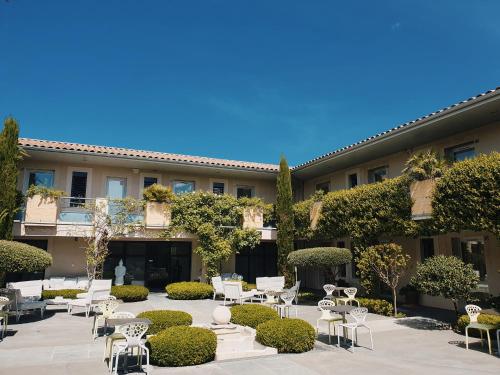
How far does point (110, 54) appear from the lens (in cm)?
1474

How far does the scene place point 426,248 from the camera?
16188 mm

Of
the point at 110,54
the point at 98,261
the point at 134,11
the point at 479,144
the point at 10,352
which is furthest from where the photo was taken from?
the point at 98,261

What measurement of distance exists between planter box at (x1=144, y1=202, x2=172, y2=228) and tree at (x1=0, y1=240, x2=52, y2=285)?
20.5 ft

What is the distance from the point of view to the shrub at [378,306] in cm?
1358

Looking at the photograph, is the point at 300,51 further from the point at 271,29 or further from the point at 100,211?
the point at 100,211

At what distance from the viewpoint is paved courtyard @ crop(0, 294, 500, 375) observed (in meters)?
7.31

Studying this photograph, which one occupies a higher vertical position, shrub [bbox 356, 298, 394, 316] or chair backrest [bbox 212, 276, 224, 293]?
chair backrest [bbox 212, 276, 224, 293]

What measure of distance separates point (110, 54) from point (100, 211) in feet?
23.2

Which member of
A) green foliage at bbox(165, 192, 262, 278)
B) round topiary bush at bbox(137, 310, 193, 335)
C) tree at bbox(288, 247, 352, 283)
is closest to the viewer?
round topiary bush at bbox(137, 310, 193, 335)

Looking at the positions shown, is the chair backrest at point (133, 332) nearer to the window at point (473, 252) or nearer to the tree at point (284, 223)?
the tree at point (284, 223)

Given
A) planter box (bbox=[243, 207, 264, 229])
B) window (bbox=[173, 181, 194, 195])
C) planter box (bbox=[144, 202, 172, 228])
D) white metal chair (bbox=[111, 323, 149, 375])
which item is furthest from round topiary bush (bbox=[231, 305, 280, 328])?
window (bbox=[173, 181, 194, 195])

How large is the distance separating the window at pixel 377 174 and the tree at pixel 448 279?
→ 24.1 ft

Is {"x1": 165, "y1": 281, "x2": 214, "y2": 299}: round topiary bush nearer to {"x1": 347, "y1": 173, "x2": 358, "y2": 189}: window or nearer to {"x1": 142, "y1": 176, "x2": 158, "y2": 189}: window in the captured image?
{"x1": 142, "y1": 176, "x2": 158, "y2": 189}: window

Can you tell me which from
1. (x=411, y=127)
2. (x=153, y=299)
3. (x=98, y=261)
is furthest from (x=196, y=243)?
(x=411, y=127)
